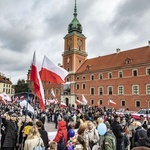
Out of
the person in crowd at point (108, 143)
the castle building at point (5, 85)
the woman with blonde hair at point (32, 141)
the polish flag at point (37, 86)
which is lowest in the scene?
the person in crowd at point (108, 143)

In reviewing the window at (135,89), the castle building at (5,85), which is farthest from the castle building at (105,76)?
the castle building at (5,85)

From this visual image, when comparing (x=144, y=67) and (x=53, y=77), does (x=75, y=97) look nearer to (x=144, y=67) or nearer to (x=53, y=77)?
(x=144, y=67)

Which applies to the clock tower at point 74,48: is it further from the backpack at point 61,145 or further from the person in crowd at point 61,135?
the backpack at point 61,145

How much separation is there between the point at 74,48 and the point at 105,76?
14.5 metres

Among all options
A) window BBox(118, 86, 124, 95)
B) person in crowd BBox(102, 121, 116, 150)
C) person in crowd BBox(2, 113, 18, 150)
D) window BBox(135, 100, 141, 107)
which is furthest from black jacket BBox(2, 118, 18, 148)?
window BBox(118, 86, 124, 95)

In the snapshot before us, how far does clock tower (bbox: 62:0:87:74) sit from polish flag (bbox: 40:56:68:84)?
4074 cm

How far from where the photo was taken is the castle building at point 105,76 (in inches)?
1382

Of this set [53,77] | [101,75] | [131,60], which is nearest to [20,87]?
[101,75]

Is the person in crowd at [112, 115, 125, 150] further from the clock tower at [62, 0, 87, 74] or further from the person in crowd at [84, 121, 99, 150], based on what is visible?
the clock tower at [62, 0, 87, 74]

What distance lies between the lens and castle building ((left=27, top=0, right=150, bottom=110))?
3509cm

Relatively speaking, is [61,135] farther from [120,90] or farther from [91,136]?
[120,90]

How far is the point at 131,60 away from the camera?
1495 inches

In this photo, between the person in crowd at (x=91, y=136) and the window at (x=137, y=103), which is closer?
the person in crowd at (x=91, y=136)

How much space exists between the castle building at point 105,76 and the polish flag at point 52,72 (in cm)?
2944
